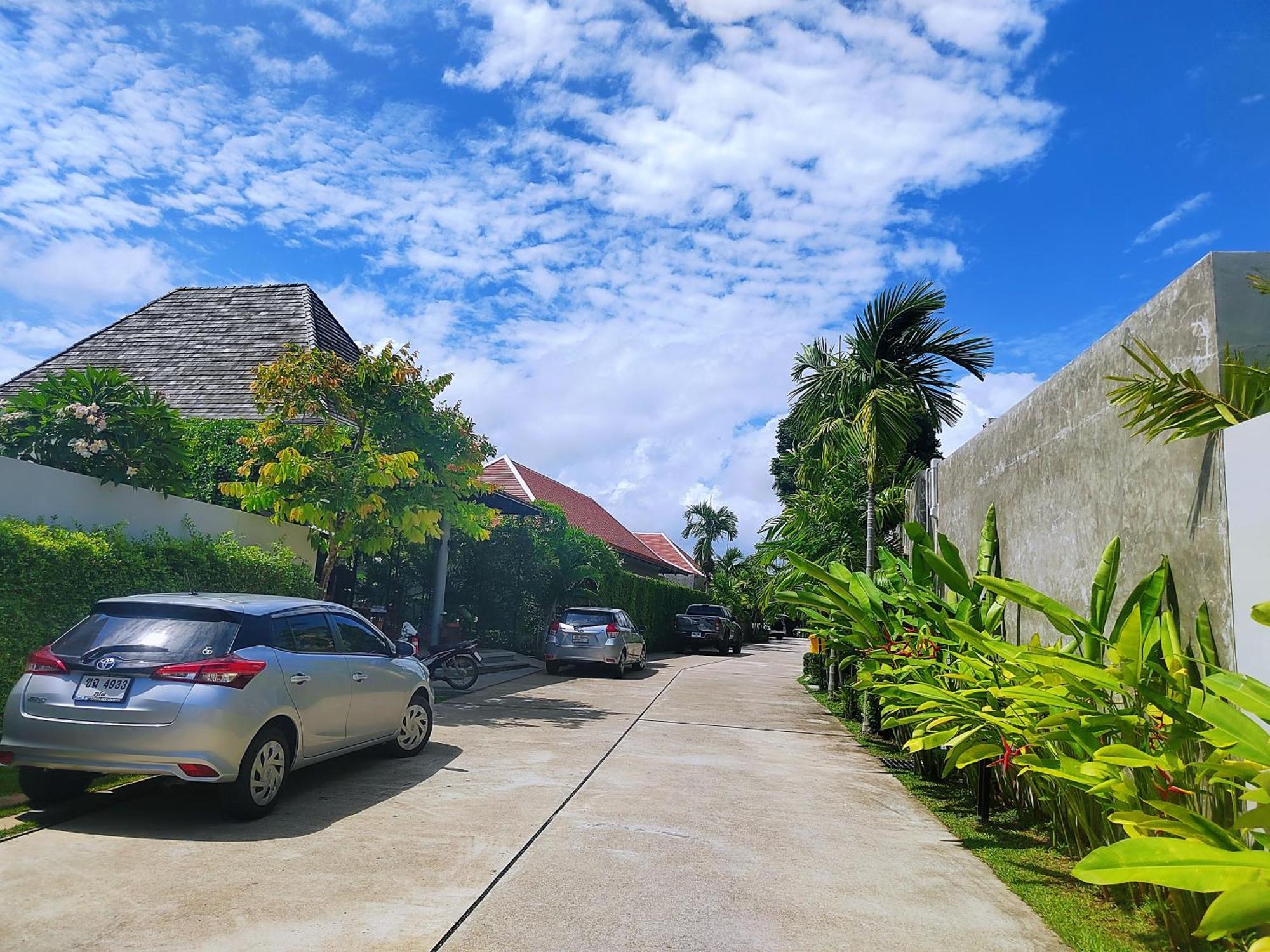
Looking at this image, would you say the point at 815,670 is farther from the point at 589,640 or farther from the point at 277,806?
the point at 277,806

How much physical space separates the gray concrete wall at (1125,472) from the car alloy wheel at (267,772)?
5.96 meters

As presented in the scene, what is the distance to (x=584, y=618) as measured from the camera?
62.4 feet

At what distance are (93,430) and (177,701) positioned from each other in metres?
5.67

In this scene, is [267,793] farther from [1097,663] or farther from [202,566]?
[1097,663]

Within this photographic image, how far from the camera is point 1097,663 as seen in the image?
483cm

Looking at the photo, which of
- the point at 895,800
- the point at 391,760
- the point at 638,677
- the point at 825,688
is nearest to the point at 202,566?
the point at 391,760

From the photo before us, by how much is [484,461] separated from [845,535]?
598cm

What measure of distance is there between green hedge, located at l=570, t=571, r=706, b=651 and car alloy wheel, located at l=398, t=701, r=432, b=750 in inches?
575

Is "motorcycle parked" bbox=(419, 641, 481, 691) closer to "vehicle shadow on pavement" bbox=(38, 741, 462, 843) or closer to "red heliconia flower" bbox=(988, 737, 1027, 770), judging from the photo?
"vehicle shadow on pavement" bbox=(38, 741, 462, 843)

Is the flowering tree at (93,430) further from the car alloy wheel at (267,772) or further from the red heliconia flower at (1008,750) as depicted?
the red heliconia flower at (1008,750)

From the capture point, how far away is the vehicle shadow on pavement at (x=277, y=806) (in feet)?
19.0

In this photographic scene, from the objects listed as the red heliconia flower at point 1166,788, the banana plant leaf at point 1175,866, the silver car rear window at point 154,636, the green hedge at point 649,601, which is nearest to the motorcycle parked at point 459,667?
the silver car rear window at point 154,636

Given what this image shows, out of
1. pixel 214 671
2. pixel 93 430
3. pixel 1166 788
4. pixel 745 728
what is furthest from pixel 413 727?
pixel 1166 788

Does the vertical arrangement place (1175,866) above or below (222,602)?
below
